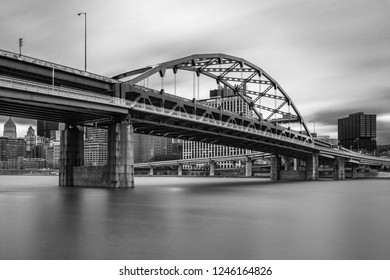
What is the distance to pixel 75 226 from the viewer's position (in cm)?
2253

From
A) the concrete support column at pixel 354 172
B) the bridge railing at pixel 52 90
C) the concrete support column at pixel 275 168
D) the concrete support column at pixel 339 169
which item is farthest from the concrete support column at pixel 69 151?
the concrete support column at pixel 354 172

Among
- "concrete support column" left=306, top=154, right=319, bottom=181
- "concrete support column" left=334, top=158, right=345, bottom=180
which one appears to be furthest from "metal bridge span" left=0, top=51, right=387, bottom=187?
"concrete support column" left=334, top=158, right=345, bottom=180

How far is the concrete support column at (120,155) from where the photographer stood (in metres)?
57.7

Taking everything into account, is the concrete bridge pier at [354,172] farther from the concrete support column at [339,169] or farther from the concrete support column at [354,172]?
the concrete support column at [339,169]

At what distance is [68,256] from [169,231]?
702cm

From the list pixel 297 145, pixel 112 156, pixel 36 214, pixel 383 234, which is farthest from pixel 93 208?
pixel 297 145

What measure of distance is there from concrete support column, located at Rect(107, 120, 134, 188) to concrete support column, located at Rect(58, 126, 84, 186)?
35.5ft

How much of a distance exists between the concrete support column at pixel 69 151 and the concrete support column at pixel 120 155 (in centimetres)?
1083

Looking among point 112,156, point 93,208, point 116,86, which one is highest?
point 116,86

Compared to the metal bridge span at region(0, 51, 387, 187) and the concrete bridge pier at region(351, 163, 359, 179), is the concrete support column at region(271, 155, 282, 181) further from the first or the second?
the metal bridge span at region(0, 51, 387, 187)

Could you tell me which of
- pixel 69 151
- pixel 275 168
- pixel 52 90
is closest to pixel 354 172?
pixel 275 168
